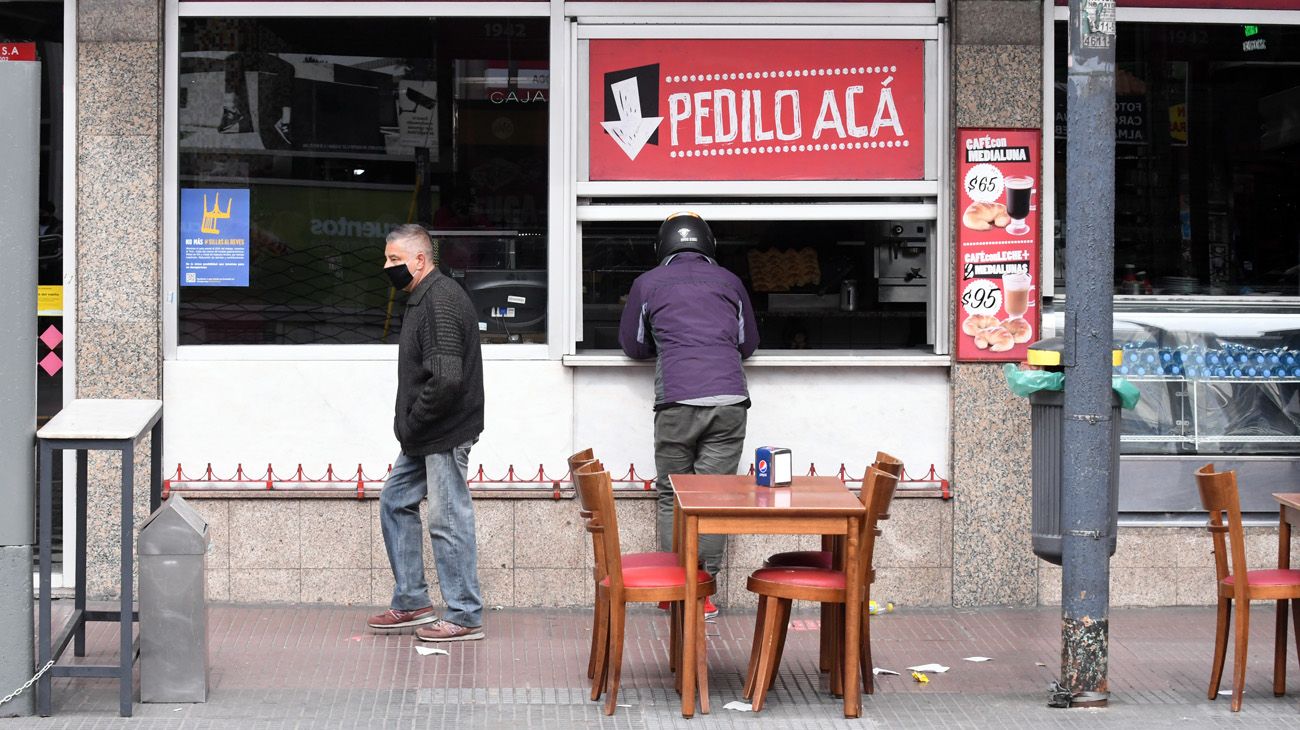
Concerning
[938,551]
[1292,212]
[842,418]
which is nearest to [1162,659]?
[938,551]

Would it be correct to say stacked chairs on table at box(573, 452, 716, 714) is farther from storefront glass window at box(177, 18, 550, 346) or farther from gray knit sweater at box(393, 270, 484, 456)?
storefront glass window at box(177, 18, 550, 346)

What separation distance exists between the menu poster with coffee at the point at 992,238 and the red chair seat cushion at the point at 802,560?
6.44 feet

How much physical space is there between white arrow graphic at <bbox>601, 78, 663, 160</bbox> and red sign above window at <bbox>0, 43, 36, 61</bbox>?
10.1 feet

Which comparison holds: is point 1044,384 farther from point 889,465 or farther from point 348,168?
point 348,168

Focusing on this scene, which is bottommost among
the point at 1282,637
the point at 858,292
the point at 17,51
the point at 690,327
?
the point at 1282,637

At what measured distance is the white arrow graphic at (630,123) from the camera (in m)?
8.20

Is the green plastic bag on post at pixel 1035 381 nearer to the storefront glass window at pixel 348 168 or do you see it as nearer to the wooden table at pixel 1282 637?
the wooden table at pixel 1282 637

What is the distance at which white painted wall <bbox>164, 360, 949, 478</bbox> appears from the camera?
8.13 meters

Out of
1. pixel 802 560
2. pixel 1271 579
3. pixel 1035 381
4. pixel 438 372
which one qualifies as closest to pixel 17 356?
pixel 438 372

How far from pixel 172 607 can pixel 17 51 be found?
368 cm

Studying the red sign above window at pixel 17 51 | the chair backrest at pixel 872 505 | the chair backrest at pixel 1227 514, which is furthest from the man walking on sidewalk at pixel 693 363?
the red sign above window at pixel 17 51

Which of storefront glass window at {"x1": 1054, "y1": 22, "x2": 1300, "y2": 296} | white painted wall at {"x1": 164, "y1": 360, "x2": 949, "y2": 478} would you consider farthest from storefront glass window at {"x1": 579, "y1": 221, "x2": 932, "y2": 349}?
storefront glass window at {"x1": 1054, "y1": 22, "x2": 1300, "y2": 296}

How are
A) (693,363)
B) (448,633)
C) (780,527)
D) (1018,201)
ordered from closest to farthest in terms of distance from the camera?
(780,527)
(448,633)
(693,363)
(1018,201)

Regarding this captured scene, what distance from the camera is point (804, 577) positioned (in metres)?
6.20
